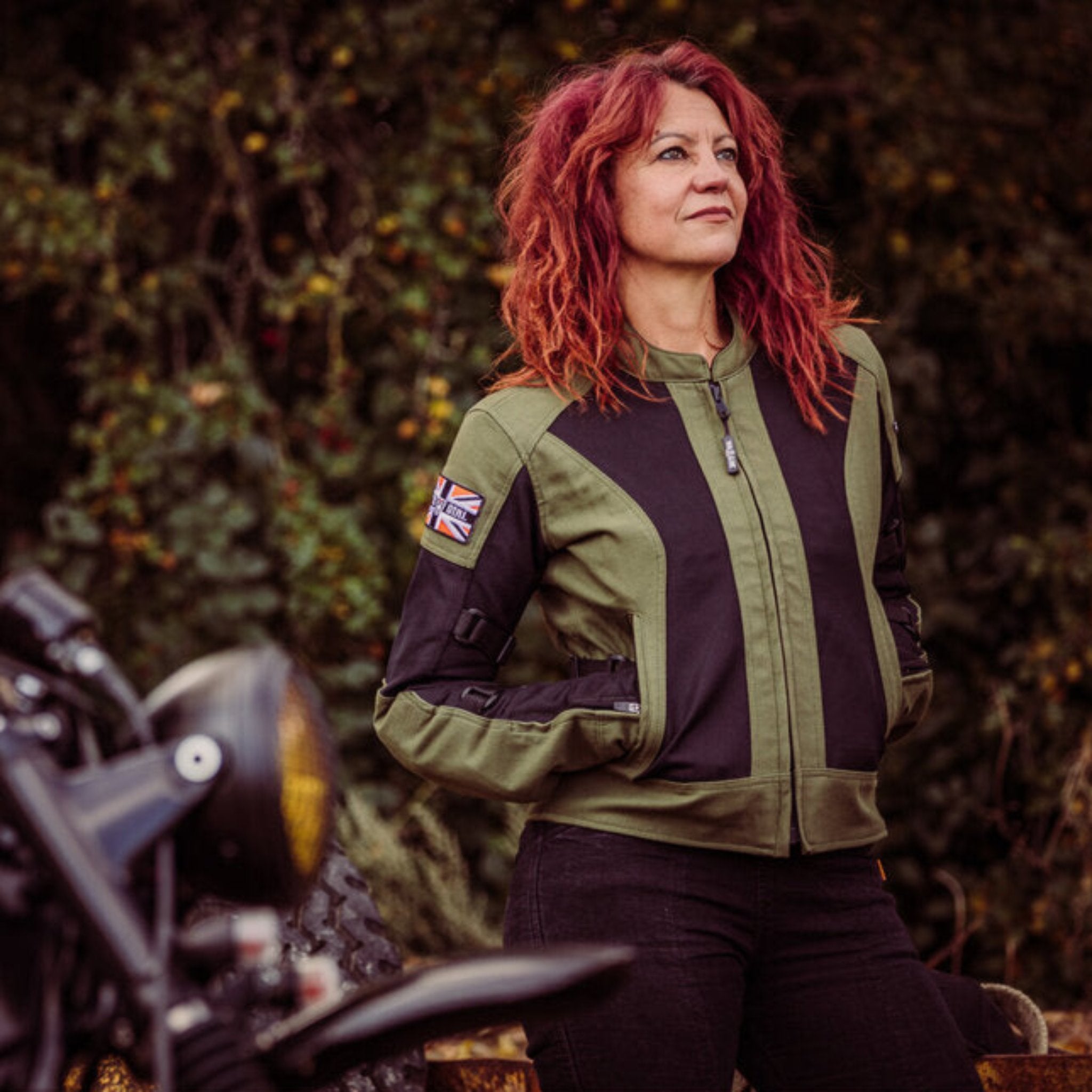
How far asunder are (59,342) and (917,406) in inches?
115

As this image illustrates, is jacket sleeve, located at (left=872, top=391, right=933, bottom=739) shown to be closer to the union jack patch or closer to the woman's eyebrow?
the woman's eyebrow

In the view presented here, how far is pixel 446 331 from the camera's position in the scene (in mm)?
4691

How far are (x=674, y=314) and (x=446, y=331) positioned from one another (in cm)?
258

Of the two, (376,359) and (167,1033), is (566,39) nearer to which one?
(376,359)

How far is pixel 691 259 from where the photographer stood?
2.14 meters

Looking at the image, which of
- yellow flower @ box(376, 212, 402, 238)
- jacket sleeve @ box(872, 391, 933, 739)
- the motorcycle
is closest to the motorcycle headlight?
the motorcycle

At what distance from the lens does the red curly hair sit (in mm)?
2133

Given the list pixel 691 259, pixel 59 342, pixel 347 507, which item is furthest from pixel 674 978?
pixel 59 342

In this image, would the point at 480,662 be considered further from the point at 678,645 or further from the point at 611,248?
the point at 611,248

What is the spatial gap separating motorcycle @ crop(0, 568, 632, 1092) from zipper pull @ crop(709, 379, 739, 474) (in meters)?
0.93

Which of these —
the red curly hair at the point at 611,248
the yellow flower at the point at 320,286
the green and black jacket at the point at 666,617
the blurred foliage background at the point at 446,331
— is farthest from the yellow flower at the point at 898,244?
the green and black jacket at the point at 666,617

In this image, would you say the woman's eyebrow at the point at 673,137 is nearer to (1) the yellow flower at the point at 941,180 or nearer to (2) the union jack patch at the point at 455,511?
(2) the union jack patch at the point at 455,511

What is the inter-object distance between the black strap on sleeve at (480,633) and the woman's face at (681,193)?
544 millimetres

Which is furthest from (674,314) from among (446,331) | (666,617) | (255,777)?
(446,331)
